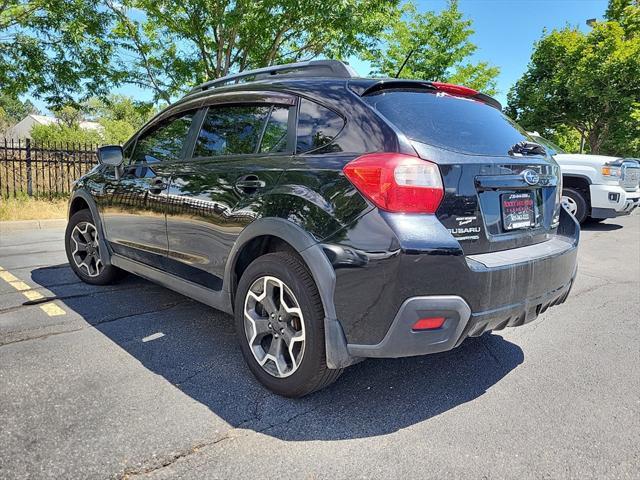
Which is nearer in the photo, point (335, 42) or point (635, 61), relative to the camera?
point (335, 42)

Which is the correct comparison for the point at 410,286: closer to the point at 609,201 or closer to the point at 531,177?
the point at 531,177

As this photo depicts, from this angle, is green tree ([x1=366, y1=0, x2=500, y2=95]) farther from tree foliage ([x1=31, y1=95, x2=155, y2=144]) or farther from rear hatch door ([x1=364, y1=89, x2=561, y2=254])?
rear hatch door ([x1=364, y1=89, x2=561, y2=254])

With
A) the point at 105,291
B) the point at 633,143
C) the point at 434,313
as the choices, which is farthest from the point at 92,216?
the point at 633,143

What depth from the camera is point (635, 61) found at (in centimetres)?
1938

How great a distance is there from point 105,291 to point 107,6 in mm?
8798

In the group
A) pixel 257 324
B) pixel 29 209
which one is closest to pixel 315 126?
pixel 257 324

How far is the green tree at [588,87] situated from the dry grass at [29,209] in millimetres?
20562

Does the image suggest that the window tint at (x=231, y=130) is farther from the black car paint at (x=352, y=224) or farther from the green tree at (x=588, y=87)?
the green tree at (x=588, y=87)

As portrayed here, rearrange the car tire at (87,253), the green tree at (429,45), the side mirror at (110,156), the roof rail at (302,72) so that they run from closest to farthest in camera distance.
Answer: the roof rail at (302,72)
the side mirror at (110,156)
the car tire at (87,253)
the green tree at (429,45)

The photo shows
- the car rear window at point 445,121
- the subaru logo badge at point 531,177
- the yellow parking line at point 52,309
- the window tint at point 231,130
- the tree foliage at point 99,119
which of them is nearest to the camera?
the car rear window at point 445,121

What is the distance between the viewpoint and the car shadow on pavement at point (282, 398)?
7.97 feet

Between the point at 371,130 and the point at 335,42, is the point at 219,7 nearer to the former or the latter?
the point at 335,42

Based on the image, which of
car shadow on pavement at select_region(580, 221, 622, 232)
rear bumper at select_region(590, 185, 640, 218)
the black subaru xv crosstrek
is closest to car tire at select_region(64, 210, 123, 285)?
the black subaru xv crosstrek

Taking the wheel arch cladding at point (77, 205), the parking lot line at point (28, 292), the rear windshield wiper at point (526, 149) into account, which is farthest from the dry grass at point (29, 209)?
the rear windshield wiper at point (526, 149)
